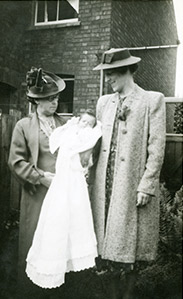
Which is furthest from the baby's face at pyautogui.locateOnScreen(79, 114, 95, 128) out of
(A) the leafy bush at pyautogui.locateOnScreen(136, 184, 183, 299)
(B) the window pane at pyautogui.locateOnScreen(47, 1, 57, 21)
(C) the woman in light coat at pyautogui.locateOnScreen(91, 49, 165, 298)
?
(B) the window pane at pyautogui.locateOnScreen(47, 1, 57, 21)

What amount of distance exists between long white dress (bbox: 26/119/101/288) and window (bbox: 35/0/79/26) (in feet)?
2.73

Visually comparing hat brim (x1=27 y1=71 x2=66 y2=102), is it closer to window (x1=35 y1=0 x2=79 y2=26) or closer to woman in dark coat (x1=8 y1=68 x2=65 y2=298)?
woman in dark coat (x1=8 y1=68 x2=65 y2=298)

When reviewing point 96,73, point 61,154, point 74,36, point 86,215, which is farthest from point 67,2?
point 86,215

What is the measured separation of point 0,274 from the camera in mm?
2584

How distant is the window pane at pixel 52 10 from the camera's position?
93.7 inches

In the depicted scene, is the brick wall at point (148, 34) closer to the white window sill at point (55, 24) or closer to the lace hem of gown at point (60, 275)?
the white window sill at point (55, 24)

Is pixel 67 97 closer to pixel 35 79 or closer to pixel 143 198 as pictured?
pixel 35 79

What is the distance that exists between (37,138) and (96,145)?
1.40 feet

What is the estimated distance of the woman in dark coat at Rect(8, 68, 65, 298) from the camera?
2246mm

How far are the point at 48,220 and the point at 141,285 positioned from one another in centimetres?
71

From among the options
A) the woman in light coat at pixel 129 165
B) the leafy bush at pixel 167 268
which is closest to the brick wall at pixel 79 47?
the woman in light coat at pixel 129 165

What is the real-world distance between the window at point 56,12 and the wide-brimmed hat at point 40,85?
41cm

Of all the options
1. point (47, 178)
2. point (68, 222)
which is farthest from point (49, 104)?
point (68, 222)

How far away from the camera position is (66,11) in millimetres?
2375
